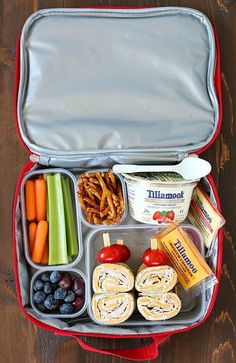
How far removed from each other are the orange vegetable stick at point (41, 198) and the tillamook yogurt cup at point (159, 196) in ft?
0.55

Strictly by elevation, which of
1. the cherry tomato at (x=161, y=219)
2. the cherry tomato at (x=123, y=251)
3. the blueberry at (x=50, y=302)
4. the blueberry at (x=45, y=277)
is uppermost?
the cherry tomato at (x=161, y=219)

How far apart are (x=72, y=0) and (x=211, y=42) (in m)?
0.33

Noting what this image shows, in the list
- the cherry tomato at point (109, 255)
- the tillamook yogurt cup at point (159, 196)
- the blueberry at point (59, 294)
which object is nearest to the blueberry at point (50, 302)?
the blueberry at point (59, 294)

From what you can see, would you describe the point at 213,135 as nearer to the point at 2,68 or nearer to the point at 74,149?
the point at 74,149

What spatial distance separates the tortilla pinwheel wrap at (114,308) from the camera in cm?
89

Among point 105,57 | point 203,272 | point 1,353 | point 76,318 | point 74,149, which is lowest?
point 1,353

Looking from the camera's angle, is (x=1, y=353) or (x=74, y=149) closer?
(x=74, y=149)

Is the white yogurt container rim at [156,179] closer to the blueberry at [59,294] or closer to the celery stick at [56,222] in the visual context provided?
the celery stick at [56,222]

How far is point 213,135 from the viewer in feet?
3.04

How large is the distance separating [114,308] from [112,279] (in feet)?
0.18

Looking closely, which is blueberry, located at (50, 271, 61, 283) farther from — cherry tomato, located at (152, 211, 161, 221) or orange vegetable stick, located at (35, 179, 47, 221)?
cherry tomato, located at (152, 211, 161, 221)

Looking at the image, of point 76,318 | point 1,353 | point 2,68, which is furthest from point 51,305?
point 2,68

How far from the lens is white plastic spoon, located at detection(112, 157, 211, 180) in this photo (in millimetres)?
902

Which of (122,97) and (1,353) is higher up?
(122,97)
